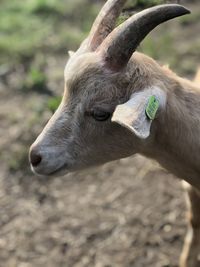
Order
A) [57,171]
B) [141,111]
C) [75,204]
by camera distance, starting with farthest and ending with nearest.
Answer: [75,204] < [57,171] < [141,111]

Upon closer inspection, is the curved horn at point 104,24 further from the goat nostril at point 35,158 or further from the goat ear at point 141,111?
the goat nostril at point 35,158

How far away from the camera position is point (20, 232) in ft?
15.9

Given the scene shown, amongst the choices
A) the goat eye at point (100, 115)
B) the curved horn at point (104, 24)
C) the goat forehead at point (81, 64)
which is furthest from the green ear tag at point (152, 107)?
the curved horn at point (104, 24)

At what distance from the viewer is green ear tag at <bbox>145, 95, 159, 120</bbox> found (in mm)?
3189

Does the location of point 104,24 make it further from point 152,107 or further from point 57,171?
point 57,171

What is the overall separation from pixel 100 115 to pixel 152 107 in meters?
0.37

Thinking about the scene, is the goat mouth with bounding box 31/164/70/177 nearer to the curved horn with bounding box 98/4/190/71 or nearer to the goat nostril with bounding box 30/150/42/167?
the goat nostril with bounding box 30/150/42/167

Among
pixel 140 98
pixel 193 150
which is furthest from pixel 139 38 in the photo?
pixel 193 150

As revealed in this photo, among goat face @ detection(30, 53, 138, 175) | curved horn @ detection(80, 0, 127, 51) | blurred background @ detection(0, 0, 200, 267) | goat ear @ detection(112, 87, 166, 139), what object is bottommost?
blurred background @ detection(0, 0, 200, 267)

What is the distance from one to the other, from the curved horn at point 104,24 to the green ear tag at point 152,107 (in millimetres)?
581

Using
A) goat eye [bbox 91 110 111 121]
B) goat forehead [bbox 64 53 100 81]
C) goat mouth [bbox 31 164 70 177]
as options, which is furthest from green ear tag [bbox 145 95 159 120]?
goat mouth [bbox 31 164 70 177]

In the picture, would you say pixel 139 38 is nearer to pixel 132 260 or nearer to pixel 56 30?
pixel 132 260

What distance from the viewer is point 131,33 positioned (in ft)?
10.6

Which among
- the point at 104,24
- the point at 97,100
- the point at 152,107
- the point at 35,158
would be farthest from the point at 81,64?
the point at 35,158
